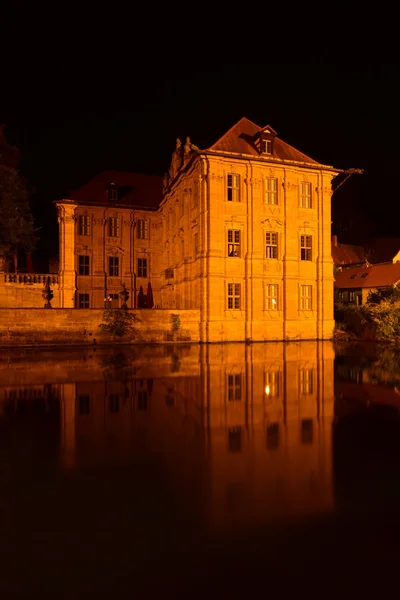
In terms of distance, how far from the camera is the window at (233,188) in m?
31.8

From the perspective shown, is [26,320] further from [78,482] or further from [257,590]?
[257,590]

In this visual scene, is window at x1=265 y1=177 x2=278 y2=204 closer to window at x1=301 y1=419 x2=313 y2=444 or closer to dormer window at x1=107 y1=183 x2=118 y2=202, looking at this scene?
dormer window at x1=107 y1=183 x2=118 y2=202

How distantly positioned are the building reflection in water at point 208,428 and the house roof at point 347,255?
1652 inches

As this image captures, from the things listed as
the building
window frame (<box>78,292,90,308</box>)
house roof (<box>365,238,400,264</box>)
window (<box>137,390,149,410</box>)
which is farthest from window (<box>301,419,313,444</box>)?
house roof (<box>365,238,400,264</box>)

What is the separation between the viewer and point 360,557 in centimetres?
389

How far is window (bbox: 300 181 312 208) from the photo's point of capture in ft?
111

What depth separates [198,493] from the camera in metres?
5.24

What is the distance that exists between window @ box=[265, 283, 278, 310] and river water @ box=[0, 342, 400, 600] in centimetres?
2086

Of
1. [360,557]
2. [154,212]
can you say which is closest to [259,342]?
[154,212]

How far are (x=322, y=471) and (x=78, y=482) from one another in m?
3.19

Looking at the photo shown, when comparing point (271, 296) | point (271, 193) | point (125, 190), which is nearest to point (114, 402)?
point (271, 296)

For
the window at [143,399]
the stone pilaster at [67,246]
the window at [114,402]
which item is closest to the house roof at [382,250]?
the stone pilaster at [67,246]

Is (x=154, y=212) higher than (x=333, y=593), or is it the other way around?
(x=154, y=212)

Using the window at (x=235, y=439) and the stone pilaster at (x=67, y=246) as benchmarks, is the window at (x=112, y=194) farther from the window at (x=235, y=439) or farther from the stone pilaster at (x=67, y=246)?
the window at (x=235, y=439)
